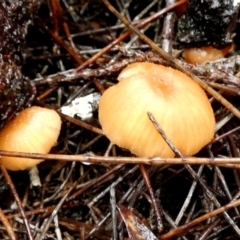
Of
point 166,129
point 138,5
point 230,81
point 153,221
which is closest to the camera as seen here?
point 166,129

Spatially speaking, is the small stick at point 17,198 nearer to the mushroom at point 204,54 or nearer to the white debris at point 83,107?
the white debris at point 83,107

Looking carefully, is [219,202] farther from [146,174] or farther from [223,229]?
[146,174]

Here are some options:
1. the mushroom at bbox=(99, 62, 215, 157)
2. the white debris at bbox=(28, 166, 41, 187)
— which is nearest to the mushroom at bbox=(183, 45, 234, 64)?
the mushroom at bbox=(99, 62, 215, 157)

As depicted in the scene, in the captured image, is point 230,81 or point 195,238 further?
point 230,81

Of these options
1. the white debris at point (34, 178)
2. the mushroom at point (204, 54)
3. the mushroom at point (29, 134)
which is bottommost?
the white debris at point (34, 178)

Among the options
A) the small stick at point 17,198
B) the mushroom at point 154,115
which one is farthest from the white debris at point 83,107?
the small stick at point 17,198

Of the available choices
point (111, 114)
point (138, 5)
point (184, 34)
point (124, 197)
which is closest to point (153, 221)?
point (124, 197)
